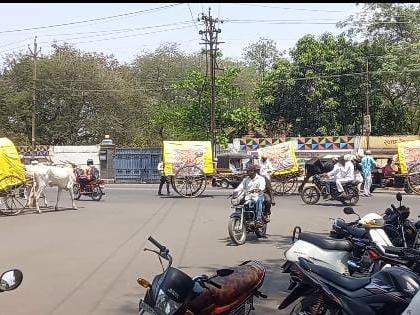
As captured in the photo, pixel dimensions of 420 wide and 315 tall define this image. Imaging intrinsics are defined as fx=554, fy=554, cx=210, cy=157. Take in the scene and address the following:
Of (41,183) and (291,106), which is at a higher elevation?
(291,106)

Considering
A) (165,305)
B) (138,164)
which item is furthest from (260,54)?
(165,305)

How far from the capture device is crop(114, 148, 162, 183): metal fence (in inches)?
1266

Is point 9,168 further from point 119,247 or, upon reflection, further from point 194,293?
point 194,293

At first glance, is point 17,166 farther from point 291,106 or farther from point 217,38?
point 291,106

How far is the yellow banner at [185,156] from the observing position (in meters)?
20.7

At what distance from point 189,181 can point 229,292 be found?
16.5 metres

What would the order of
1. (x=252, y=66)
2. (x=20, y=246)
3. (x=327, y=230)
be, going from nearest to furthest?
(x=20, y=246) → (x=327, y=230) → (x=252, y=66)

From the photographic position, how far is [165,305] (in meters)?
4.11

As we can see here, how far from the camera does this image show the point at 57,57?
139 feet

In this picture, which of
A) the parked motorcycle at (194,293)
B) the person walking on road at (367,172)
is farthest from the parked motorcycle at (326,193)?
the parked motorcycle at (194,293)

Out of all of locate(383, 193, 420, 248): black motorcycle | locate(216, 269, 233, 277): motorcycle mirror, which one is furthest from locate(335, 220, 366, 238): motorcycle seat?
locate(216, 269, 233, 277): motorcycle mirror

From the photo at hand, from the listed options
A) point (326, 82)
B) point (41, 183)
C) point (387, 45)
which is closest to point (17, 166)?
point (41, 183)

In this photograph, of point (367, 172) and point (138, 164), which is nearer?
point (367, 172)

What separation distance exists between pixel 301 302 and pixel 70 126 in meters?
39.1
